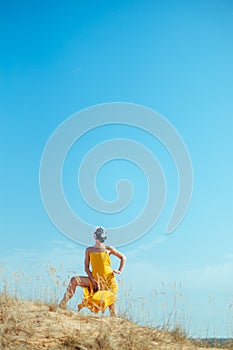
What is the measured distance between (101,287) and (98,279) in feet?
2.45

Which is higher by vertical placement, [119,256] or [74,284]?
[119,256]

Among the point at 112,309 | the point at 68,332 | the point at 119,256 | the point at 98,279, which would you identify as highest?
the point at 119,256

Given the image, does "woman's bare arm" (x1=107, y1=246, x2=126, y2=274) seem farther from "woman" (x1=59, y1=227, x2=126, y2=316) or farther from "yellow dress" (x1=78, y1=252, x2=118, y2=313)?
"yellow dress" (x1=78, y1=252, x2=118, y2=313)

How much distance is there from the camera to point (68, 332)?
27.2ft

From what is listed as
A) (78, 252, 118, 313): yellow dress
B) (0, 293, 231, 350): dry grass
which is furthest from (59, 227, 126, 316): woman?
(0, 293, 231, 350): dry grass

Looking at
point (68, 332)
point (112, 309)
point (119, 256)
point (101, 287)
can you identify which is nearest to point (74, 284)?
point (101, 287)

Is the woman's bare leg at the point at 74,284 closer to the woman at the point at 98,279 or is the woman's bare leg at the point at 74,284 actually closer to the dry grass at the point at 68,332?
the woman at the point at 98,279

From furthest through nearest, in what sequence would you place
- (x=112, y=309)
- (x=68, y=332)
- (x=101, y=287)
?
(x=101, y=287), (x=112, y=309), (x=68, y=332)

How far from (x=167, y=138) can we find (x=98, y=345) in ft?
28.0

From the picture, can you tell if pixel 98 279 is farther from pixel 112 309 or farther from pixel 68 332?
pixel 68 332

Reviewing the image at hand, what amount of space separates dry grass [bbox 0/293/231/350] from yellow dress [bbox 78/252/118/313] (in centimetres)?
44

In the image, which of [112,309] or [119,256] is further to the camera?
[119,256]

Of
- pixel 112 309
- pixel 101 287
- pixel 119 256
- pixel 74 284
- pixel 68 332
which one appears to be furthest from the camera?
pixel 119 256

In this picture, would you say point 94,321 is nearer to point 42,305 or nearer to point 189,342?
point 42,305
